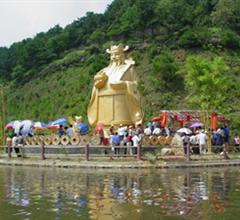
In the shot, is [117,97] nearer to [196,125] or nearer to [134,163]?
[196,125]

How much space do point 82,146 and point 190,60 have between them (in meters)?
12.6

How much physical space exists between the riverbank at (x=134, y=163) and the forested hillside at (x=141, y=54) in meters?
29.6

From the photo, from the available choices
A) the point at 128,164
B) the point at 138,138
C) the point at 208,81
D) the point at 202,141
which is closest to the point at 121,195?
the point at 128,164

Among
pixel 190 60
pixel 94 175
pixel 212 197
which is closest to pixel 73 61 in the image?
pixel 190 60

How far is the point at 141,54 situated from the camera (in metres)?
71.1

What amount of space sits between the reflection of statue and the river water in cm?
947

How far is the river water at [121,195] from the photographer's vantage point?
32.6 ft

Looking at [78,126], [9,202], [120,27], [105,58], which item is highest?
[120,27]

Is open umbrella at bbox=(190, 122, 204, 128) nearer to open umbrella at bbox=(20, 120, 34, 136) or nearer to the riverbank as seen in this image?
the riverbank

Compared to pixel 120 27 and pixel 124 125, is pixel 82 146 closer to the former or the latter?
pixel 124 125

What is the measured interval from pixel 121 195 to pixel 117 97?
54.2ft

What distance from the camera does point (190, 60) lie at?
3419 cm

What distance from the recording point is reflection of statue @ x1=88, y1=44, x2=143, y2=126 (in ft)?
93.9

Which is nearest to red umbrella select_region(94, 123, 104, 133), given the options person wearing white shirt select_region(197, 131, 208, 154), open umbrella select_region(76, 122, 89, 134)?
open umbrella select_region(76, 122, 89, 134)
